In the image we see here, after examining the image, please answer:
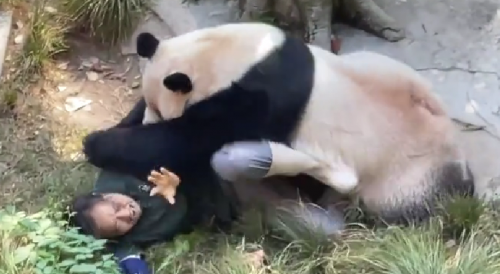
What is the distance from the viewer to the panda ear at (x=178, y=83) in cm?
368

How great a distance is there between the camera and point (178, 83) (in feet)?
12.1

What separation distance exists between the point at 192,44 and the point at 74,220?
88 cm

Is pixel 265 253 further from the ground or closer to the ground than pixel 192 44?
closer to the ground

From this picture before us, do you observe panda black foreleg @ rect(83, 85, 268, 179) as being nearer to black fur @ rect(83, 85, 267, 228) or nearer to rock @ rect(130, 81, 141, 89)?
black fur @ rect(83, 85, 267, 228)

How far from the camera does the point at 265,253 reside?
155 inches

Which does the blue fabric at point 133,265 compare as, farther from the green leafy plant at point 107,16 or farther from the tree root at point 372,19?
the tree root at point 372,19

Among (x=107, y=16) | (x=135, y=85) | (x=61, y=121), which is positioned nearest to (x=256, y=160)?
(x=61, y=121)

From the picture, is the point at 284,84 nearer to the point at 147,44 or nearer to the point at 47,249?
the point at 147,44

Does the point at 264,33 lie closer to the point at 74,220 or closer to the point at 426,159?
the point at 426,159

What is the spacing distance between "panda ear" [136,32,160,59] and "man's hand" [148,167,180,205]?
0.47 meters

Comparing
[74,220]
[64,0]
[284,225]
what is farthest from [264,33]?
[64,0]

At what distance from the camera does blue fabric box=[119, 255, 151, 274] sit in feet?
12.5

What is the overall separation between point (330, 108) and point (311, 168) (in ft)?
0.82

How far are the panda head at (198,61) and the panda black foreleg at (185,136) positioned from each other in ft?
0.17
